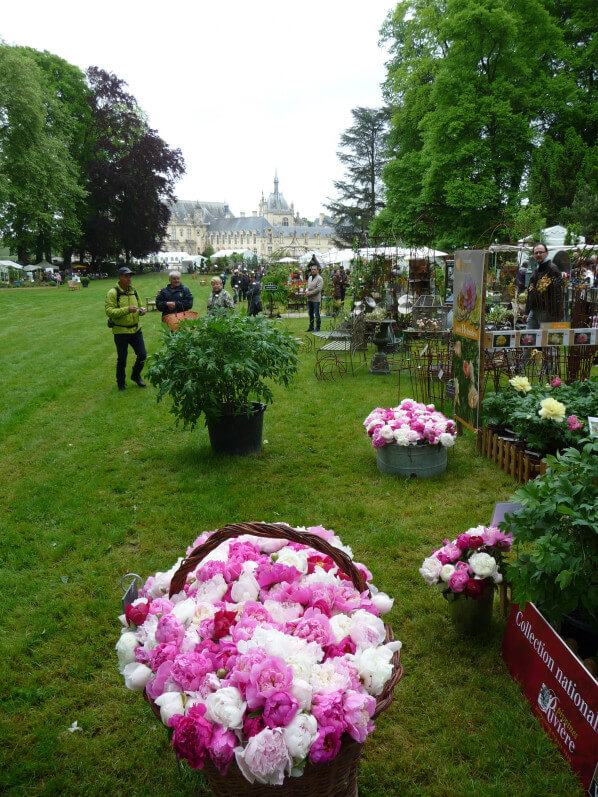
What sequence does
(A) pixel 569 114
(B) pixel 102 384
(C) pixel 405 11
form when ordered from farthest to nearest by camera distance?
1. (C) pixel 405 11
2. (A) pixel 569 114
3. (B) pixel 102 384

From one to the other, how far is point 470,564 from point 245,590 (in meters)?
1.45

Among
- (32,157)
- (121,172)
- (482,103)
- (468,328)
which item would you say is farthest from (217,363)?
(121,172)

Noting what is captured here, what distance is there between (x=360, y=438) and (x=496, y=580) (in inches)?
139

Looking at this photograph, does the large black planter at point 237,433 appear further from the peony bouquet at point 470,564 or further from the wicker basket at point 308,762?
the wicker basket at point 308,762

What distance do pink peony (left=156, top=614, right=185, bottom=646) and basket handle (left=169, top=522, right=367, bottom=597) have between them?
25cm

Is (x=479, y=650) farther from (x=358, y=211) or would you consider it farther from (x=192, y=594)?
(x=358, y=211)

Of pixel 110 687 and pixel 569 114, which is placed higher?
pixel 569 114

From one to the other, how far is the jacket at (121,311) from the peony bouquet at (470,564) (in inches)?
248

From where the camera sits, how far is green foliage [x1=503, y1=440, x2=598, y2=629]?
2102mm

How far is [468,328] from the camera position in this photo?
17.5 feet

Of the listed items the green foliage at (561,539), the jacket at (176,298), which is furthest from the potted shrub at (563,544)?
the jacket at (176,298)

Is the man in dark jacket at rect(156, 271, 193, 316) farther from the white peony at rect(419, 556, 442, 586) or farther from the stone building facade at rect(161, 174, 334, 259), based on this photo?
the stone building facade at rect(161, 174, 334, 259)

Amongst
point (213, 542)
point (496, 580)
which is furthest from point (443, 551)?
point (213, 542)

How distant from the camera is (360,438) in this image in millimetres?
6320
